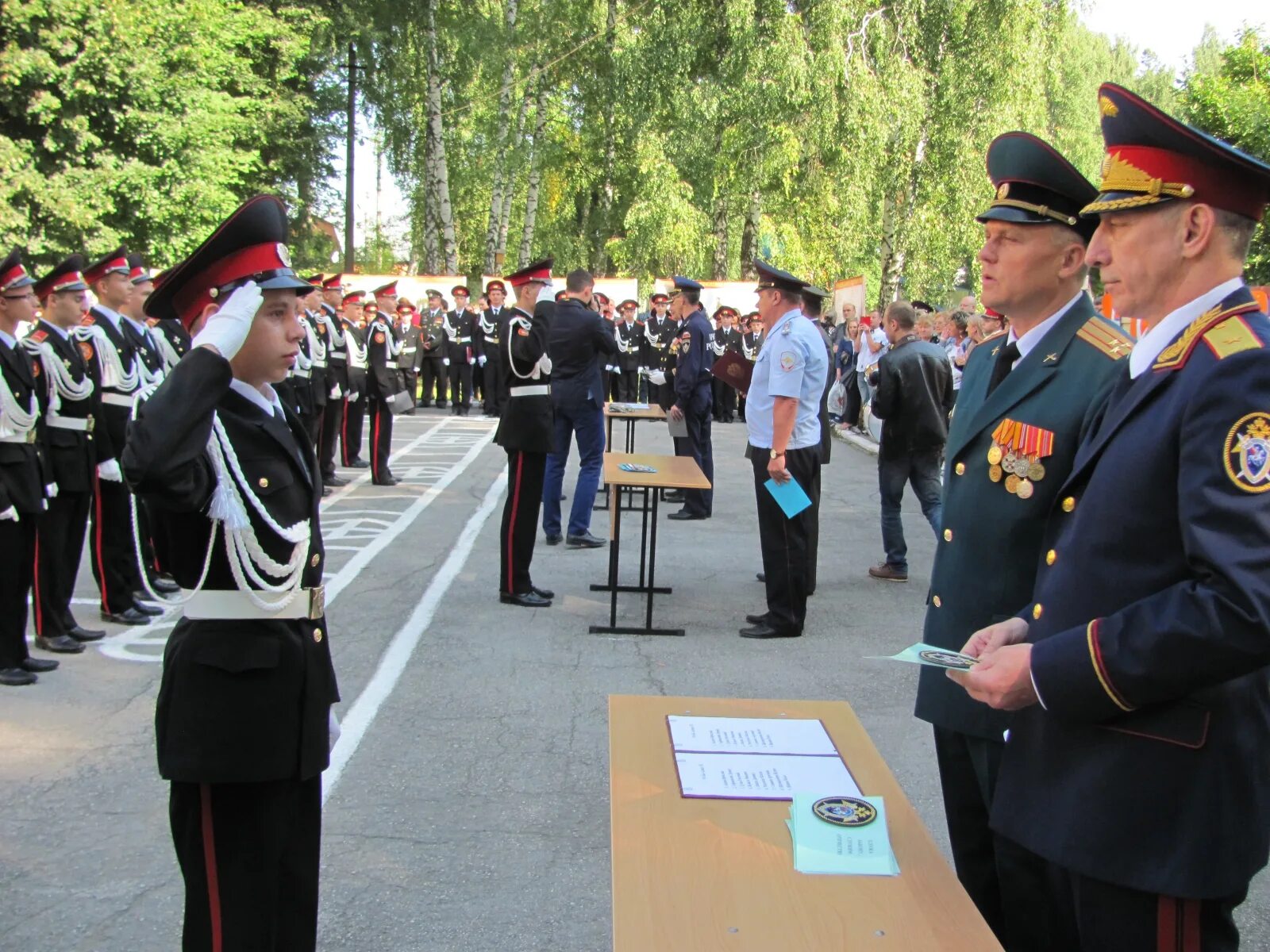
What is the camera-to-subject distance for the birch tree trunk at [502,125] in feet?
87.6

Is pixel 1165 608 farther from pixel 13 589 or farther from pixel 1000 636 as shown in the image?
pixel 13 589

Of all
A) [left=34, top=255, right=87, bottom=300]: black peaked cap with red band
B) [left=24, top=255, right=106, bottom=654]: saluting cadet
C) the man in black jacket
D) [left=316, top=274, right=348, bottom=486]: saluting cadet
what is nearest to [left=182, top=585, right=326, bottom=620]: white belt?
[left=24, top=255, right=106, bottom=654]: saluting cadet

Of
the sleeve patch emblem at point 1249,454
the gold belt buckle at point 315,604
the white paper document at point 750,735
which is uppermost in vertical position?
the sleeve patch emblem at point 1249,454

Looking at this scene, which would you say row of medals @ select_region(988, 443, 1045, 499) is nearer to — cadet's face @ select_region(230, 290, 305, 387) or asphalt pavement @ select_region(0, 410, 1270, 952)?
cadet's face @ select_region(230, 290, 305, 387)

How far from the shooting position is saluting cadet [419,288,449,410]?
21312 millimetres

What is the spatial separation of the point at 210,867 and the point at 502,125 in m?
26.6

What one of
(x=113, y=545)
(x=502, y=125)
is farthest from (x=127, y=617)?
(x=502, y=125)

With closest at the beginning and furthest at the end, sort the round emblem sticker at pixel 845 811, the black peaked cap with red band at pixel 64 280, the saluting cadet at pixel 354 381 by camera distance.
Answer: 1. the round emblem sticker at pixel 845 811
2. the black peaked cap with red band at pixel 64 280
3. the saluting cadet at pixel 354 381

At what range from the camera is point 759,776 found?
7.89 feet

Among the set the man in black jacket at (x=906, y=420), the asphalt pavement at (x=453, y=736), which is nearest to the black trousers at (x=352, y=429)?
the asphalt pavement at (x=453, y=736)

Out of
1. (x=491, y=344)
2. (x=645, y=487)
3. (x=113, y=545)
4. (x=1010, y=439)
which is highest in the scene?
(x=1010, y=439)

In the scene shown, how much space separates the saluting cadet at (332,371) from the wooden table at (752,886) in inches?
411

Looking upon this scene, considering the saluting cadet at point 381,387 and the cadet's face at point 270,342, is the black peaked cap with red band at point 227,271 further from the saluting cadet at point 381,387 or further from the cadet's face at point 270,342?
the saluting cadet at point 381,387

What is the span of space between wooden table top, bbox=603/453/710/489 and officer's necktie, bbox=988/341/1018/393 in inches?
148
